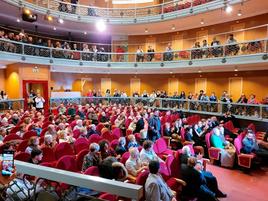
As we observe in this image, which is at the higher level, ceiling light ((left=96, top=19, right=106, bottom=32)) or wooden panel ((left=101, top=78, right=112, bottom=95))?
ceiling light ((left=96, top=19, right=106, bottom=32))

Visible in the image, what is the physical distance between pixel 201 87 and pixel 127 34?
308 inches

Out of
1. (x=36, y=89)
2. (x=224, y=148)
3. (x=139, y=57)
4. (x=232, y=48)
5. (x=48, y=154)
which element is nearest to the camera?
(x=48, y=154)

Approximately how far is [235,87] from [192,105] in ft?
11.4

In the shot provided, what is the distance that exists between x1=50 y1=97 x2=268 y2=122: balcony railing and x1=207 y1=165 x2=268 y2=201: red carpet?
3.77 m

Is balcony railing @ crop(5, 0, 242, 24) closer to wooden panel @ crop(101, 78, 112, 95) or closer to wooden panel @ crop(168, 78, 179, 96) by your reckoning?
wooden panel @ crop(168, 78, 179, 96)

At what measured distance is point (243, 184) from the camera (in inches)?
240

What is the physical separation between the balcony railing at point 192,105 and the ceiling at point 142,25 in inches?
206

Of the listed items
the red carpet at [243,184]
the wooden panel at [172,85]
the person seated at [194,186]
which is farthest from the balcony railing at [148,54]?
the person seated at [194,186]

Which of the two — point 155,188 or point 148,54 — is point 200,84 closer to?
point 148,54

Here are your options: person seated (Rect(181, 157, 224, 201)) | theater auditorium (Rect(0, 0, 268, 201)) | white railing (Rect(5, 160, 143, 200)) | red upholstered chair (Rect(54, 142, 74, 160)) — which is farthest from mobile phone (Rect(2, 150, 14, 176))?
person seated (Rect(181, 157, 224, 201))

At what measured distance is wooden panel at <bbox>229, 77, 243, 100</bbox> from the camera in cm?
1487

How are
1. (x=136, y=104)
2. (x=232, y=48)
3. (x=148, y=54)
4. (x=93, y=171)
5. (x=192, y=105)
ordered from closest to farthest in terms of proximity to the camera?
(x=93, y=171) → (x=232, y=48) → (x=192, y=105) → (x=136, y=104) → (x=148, y=54)

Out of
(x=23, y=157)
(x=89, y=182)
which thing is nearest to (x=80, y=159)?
(x=23, y=157)

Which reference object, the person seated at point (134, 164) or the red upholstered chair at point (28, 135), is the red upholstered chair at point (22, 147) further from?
the person seated at point (134, 164)
